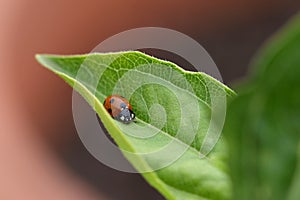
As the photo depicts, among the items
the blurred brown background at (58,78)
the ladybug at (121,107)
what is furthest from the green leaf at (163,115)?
the blurred brown background at (58,78)

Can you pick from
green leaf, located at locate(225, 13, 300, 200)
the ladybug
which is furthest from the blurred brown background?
green leaf, located at locate(225, 13, 300, 200)

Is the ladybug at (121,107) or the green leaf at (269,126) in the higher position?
the ladybug at (121,107)

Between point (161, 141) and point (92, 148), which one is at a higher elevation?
point (92, 148)

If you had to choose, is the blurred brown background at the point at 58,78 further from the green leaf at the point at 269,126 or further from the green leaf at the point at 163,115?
the green leaf at the point at 269,126

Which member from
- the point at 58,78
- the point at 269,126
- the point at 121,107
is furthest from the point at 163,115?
the point at 58,78

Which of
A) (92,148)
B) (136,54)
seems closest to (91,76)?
(136,54)

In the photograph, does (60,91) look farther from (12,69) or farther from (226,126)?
(226,126)

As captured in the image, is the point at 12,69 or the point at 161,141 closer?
the point at 161,141

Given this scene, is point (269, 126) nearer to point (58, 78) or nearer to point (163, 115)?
point (163, 115)
